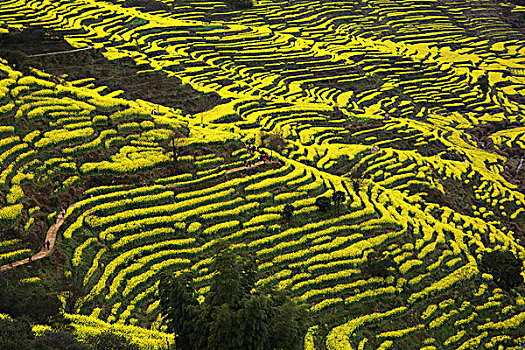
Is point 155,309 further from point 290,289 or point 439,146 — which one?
A: point 439,146

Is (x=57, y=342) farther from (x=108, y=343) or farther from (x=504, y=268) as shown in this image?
(x=504, y=268)

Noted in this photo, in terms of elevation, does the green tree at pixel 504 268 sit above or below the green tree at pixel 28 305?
below

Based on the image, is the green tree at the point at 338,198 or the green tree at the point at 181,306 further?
the green tree at the point at 338,198

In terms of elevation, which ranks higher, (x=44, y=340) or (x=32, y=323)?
(x=44, y=340)

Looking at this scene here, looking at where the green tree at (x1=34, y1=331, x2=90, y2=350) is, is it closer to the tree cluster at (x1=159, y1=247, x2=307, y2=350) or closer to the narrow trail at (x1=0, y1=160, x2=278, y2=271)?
the tree cluster at (x1=159, y1=247, x2=307, y2=350)

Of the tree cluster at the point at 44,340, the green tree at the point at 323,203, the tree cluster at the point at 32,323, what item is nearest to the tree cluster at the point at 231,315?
the tree cluster at the point at 44,340

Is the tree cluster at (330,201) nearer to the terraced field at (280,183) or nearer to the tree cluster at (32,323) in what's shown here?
the terraced field at (280,183)

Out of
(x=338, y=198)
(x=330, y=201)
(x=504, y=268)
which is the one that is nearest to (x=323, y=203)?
(x=330, y=201)
